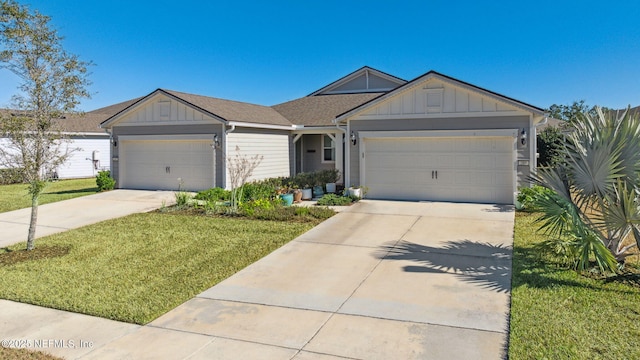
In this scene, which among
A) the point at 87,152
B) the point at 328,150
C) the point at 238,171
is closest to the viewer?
the point at 238,171

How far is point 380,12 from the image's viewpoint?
21.8 m

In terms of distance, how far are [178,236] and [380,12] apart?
1661 centimetres

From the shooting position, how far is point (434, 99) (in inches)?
551

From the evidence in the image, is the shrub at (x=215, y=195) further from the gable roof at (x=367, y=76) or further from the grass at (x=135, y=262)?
the gable roof at (x=367, y=76)

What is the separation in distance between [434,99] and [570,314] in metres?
9.87

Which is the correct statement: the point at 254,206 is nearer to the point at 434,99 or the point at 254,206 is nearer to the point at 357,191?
the point at 357,191

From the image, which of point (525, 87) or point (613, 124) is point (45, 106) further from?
point (525, 87)

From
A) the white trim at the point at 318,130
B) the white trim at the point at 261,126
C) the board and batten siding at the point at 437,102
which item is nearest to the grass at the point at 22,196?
the white trim at the point at 261,126

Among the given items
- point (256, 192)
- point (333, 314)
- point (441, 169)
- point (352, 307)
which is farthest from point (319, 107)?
point (333, 314)

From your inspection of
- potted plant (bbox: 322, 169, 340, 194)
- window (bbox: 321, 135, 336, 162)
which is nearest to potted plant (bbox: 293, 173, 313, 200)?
potted plant (bbox: 322, 169, 340, 194)

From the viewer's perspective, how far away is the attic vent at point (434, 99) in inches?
548

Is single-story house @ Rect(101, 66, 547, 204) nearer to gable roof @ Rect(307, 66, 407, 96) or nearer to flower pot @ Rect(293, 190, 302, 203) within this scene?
flower pot @ Rect(293, 190, 302, 203)

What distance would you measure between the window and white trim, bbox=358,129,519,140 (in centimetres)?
526

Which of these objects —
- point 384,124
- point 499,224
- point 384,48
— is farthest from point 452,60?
point 499,224
